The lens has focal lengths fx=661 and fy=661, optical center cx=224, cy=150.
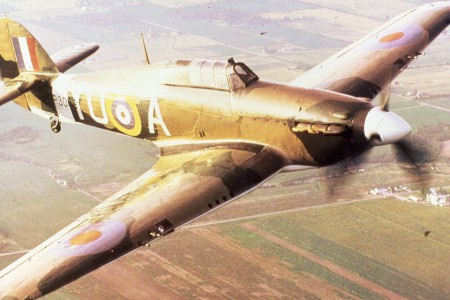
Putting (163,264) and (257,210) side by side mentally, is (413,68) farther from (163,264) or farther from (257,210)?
(163,264)

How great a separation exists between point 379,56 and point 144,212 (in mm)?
11591

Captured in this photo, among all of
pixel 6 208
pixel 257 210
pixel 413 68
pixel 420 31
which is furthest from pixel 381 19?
pixel 420 31

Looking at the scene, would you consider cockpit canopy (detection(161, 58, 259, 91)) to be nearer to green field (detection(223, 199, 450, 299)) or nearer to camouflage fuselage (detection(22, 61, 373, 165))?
camouflage fuselage (detection(22, 61, 373, 165))

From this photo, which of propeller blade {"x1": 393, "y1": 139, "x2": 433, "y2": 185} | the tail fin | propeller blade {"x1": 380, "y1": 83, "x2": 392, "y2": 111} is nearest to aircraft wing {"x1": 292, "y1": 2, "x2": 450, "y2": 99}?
propeller blade {"x1": 380, "y1": 83, "x2": 392, "y2": 111}

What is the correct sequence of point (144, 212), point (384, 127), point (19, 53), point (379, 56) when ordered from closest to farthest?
point (384, 127)
point (144, 212)
point (379, 56)
point (19, 53)

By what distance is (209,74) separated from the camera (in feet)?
63.5

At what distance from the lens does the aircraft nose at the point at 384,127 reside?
16125 mm

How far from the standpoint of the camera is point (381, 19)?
107250 mm

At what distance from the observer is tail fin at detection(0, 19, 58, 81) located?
82.4 ft

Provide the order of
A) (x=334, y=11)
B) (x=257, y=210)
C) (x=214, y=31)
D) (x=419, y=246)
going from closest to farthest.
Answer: (x=419, y=246) → (x=257, y=210) → (x=214, y=31) → (x=334, y=11)

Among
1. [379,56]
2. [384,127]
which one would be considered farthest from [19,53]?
[384,127]

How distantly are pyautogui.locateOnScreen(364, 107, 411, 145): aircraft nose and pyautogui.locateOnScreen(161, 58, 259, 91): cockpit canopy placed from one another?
3.87m

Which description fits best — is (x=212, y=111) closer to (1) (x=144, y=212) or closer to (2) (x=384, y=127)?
(1) (x=144, y=212)

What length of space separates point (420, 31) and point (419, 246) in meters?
23.1
